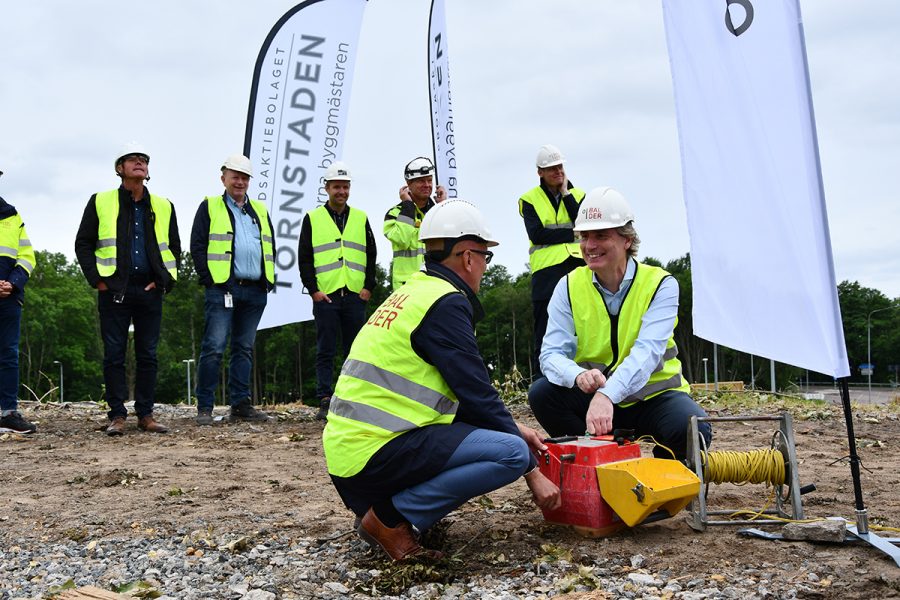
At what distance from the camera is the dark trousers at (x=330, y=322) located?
8930mm

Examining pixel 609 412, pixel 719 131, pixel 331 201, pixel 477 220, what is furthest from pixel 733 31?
pixel 331 201

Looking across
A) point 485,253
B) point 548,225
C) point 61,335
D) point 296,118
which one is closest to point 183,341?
point 61,335

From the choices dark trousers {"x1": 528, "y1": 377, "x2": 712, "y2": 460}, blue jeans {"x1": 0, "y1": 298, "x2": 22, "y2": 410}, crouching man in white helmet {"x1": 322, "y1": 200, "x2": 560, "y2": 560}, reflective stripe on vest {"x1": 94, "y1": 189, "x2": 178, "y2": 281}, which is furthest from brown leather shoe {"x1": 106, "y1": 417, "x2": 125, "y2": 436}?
crouching man in white helmet {"x1": 322, "y1": 200, "x2": 560, "y2": 560}

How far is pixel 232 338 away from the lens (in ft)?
29.5

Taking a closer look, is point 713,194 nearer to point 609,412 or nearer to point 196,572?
point 609,412

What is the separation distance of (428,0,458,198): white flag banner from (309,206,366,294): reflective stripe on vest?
125 centimetres

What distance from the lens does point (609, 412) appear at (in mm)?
4445

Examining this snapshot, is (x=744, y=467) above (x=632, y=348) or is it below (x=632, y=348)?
below

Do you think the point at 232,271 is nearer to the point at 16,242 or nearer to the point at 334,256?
the point at 334,256

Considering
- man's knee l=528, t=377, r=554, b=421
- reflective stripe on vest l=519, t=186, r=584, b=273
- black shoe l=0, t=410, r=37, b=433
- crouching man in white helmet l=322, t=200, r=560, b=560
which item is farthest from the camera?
black shoe l=0, t=410, r=37, b=433

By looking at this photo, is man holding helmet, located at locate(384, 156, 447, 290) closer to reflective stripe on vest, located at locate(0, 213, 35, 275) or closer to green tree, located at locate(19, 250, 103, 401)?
reflective stripe on vest, located at locate(0, 213, 35, 275)

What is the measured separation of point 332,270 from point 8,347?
124 inches

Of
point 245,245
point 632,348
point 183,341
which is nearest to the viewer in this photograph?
point 632,348

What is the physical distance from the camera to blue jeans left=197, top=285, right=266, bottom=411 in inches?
339
